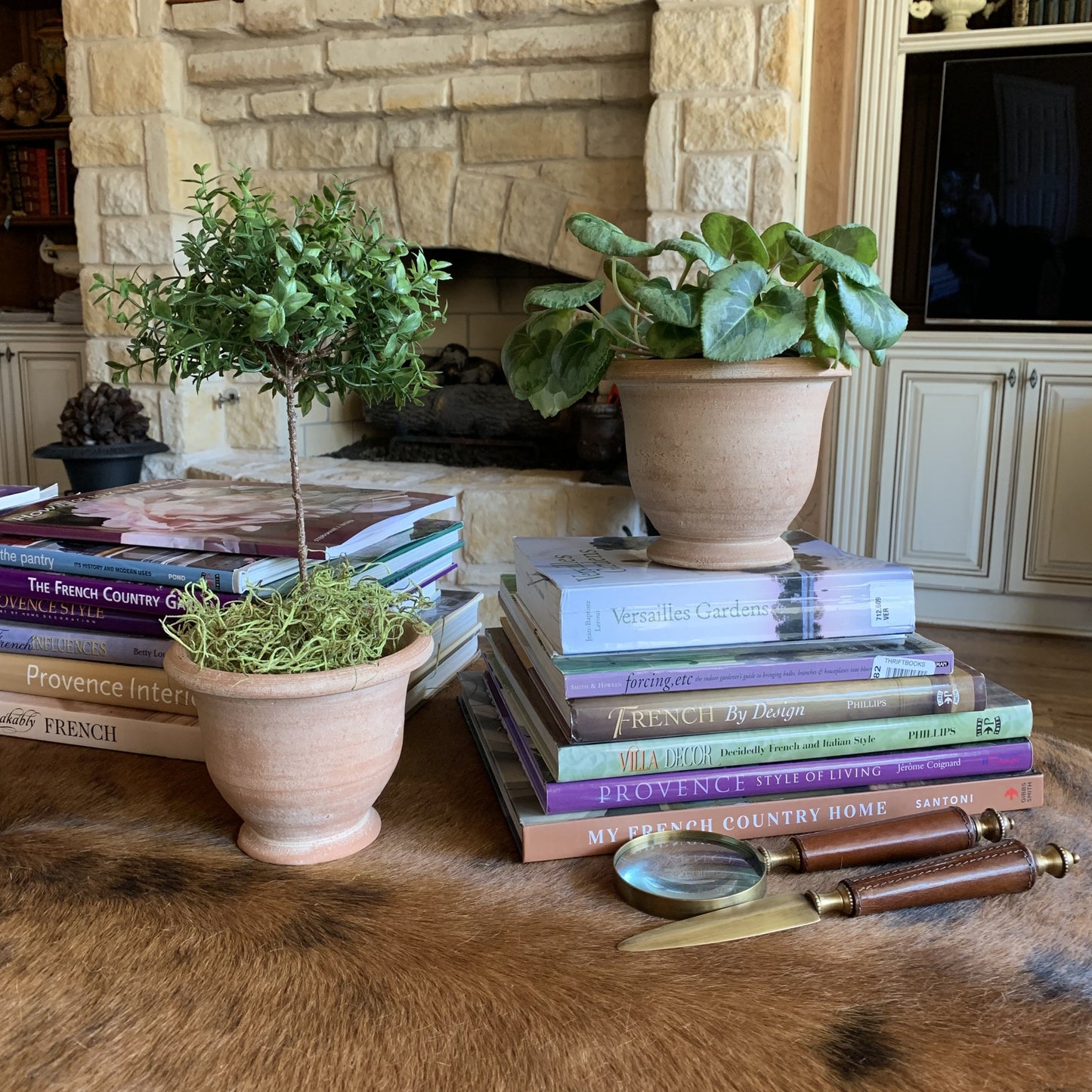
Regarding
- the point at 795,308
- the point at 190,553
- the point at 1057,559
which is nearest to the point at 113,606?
the point at 190,553

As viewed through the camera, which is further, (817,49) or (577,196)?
(817,49)

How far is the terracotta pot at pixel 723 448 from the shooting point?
0.68 meters

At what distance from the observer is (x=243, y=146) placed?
288cm

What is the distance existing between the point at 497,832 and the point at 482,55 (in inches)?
93.3

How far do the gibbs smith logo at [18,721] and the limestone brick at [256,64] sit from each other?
2339 mm

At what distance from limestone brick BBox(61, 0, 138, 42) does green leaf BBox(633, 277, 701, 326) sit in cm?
268

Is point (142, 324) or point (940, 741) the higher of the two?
point (142, 324)

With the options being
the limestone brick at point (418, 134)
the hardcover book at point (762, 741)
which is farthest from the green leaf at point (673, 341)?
the limestone brick at point (418, 134)

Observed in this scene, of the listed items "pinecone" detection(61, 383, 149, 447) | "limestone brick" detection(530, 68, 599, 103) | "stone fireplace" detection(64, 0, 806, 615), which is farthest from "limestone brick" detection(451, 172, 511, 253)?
"pinecone" detection(61, 383, 149, 447)

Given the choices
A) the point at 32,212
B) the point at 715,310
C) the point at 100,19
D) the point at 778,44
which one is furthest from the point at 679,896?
the point at 32,212

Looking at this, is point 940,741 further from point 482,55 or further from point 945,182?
point 945,182

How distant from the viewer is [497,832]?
0.66 metres

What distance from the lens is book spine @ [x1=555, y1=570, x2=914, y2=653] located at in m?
0.65

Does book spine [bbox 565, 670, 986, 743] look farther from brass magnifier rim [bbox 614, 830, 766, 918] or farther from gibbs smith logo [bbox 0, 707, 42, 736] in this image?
gibbs smith logo [bbox 0, 707, 42, 736]
